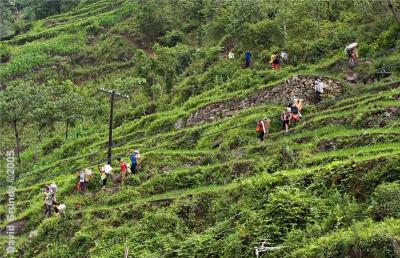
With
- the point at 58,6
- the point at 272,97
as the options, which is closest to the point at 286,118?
the point at 272,97

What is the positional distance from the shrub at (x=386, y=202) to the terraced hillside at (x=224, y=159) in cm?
4

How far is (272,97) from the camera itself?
32250 millimetres

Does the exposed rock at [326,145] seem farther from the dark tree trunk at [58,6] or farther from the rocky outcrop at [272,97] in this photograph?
the dark tree trunk at [58,6]

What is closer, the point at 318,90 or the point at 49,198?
the point at 49,198

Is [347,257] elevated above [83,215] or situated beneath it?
elevated above

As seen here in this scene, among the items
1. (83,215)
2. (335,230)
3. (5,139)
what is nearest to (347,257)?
(335,230)

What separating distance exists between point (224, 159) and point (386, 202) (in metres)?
10.9

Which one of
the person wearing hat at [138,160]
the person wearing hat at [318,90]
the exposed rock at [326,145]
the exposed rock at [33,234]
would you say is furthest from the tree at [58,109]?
the exposed rock at [326,145]

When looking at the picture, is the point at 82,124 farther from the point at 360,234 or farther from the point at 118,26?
the point at 360,234

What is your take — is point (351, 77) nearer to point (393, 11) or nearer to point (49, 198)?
point (393, 11)

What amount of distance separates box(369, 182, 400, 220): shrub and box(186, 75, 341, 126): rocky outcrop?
39.8 ft

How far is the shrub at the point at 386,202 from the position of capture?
17.9 m

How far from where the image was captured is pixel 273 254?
19125 mm

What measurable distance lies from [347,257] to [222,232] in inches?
237
